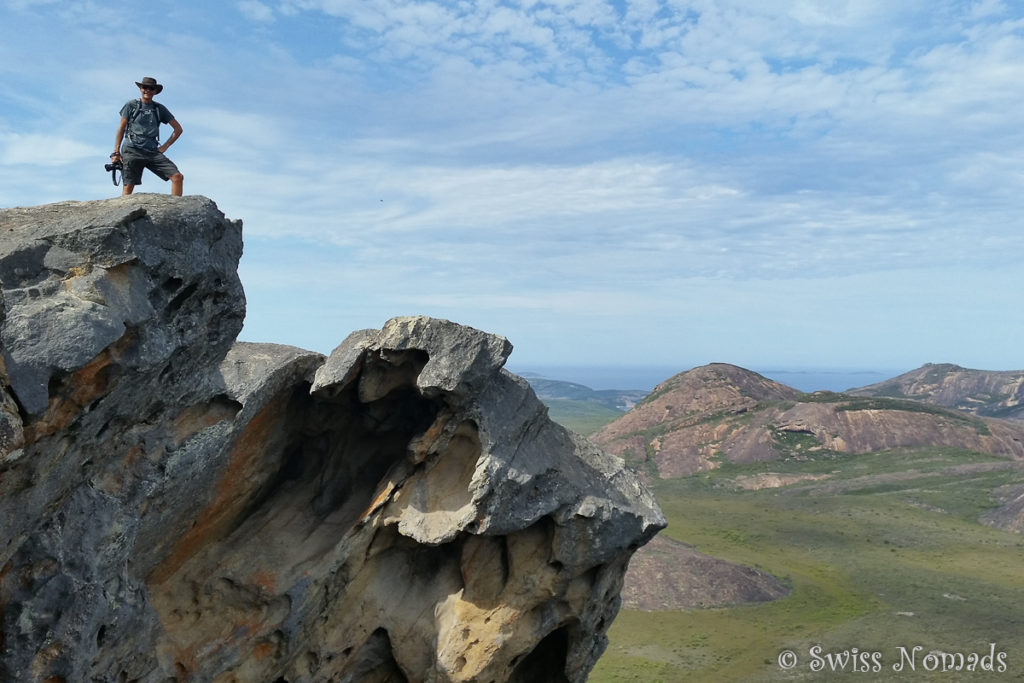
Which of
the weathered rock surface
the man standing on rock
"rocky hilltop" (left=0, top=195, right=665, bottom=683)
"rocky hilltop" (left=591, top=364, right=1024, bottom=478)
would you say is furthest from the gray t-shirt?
"rocky hilltop" (left=591, top=364, right=1024, bottom=478)

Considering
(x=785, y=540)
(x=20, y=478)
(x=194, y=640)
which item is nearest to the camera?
(x=20, y=478)

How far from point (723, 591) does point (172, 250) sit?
47.8 meters

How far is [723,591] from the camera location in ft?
175

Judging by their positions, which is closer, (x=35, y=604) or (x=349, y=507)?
(x=35, y=604)

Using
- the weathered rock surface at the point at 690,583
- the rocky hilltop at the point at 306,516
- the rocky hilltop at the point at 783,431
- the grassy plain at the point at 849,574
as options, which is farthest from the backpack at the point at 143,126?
the rocky hilltop at the point at 783,431

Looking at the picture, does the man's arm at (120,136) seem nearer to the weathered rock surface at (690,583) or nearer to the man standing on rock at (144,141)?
the man standing on rock at (144,141)

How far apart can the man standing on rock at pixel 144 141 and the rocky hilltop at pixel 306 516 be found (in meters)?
2.02

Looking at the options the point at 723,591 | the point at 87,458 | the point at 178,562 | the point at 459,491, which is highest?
the point at 87,458

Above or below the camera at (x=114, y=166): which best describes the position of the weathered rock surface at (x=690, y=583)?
below

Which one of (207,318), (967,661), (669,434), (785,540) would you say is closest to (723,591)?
(967,661)

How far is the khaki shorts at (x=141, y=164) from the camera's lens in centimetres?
1590

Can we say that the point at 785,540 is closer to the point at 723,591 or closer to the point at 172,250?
Answer: the point at 723,591

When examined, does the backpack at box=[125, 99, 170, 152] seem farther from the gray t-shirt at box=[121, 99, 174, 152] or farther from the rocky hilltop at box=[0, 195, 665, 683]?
the rocky hilltop at box=[0, 195, 665, 683]

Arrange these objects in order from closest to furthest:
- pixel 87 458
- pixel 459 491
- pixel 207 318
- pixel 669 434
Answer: pixel 87 458, pixel 207 318, pixel 459 491, pixel 669 434
